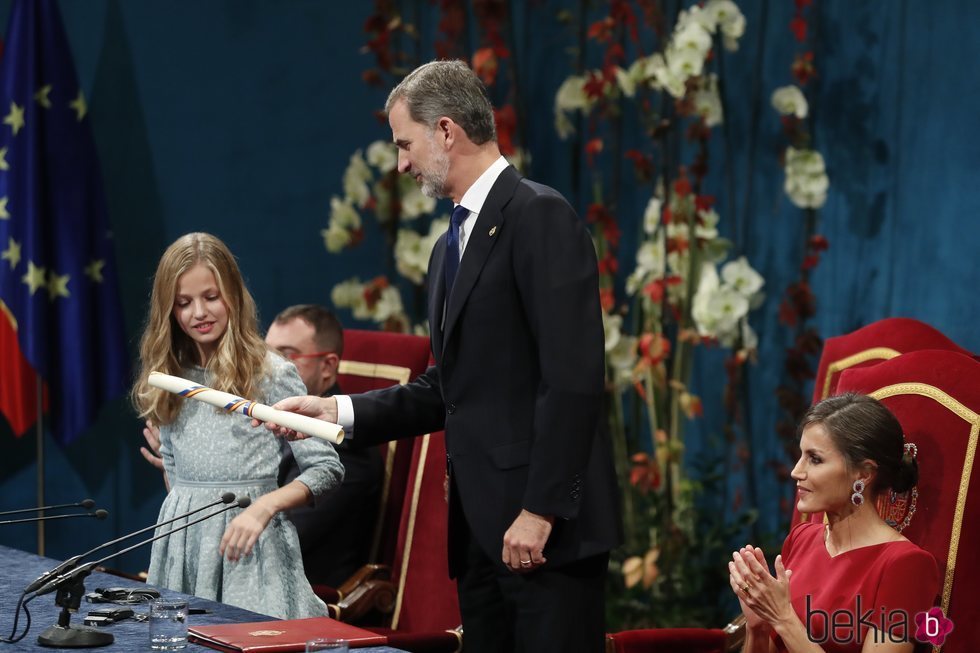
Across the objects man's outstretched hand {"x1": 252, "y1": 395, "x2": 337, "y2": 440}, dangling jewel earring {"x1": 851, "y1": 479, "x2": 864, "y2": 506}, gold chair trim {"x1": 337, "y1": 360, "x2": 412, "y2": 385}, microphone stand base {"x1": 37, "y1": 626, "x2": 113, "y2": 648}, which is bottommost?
microphone stand base {"x1": 37, "y1": 626, "x2": 113, "y2": 648}

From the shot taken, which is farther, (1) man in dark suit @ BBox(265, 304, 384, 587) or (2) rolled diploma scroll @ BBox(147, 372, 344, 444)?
(1) man in dark suit @ BBox(265, 304, 384, 587)

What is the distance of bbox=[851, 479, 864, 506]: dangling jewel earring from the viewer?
2414 millimetres

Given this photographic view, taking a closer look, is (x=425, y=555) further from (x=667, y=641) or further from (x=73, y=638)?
(x=73, y=638)

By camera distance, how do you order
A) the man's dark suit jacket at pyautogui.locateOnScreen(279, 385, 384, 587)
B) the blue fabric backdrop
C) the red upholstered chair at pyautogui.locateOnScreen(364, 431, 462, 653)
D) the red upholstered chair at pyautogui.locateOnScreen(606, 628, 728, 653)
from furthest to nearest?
the blue fabric backdrop, the man's dark suit jacket at pyautogui.locateOnScreen(279, 385, 384, 587), the red upholstered chair at pyautogui.locateOnScreen(364, 431, 462, 653), the red upholstered chair at pyautogui.locateOnScreen(606, 628, 728, 653)

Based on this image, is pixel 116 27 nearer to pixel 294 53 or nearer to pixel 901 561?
pixel 294 53

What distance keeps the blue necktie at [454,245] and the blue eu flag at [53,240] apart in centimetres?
251

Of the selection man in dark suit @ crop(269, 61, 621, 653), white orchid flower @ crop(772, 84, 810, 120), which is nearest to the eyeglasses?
man in dark suit @ crop(269, 61, 621, 653)

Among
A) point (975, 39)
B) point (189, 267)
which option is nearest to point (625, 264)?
point (975, 39)

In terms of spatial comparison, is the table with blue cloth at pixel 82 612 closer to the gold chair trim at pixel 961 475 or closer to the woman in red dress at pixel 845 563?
the woman in red dress at pixel 845 563

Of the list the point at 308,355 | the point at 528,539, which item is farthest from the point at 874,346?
the point at 308,355

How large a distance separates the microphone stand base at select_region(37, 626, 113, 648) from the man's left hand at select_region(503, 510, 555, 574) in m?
0.68

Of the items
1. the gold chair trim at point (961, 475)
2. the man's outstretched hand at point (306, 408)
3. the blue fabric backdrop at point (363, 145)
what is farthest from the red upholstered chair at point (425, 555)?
the blue fabric backdrop at point (363, 145)

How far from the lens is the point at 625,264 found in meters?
4.99

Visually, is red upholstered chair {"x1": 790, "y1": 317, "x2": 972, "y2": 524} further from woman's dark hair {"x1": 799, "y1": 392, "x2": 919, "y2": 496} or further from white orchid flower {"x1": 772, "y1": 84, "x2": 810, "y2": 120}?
white orchid flower {"x1": 772, "y1": 84, "x2": 810, "y2": 120}
